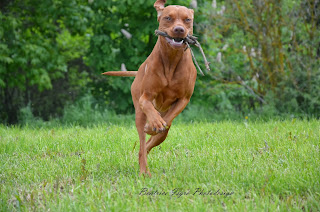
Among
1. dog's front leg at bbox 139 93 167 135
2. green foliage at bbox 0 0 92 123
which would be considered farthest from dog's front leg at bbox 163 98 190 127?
green foliage at bbox 0 0 92 123

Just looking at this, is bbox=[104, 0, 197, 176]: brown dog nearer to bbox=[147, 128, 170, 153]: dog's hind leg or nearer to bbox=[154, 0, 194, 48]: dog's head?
bbox=[154, 0, 194, 48]: dog's head

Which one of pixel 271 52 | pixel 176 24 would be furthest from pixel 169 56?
pixel 271 52

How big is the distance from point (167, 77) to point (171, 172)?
1.03m

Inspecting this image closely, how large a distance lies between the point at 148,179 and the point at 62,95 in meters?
8.87

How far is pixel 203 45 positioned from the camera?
10750mm

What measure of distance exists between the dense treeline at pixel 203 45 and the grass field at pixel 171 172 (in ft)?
9.97

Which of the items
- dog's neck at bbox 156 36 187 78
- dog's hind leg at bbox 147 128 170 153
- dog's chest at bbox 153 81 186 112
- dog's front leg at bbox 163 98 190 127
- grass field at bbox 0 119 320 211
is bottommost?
grass field at bbox 0 119 320 211

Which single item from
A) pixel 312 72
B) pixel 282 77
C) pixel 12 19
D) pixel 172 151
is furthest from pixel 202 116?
pixel 12 19

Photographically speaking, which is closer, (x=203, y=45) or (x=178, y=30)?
(x=178, y=30)

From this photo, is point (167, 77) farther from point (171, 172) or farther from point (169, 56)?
point (171, 172)

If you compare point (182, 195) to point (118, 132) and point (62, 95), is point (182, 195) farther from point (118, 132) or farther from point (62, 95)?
point (62, 95)

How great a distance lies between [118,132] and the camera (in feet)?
23.7

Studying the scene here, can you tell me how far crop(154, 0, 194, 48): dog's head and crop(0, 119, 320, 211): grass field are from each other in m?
1.37

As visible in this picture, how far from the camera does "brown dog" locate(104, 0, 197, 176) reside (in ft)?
13.2
